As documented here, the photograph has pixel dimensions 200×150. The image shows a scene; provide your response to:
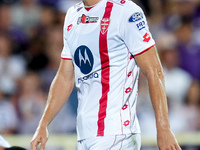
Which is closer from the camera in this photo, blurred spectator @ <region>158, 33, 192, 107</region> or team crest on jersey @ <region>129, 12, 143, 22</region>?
team crest on jersey @ <region>129, 12, 143, 22</region>

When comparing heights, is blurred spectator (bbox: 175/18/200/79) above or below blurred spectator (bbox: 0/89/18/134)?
above

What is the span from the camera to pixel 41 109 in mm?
6941

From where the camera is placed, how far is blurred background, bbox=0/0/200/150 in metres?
6.79

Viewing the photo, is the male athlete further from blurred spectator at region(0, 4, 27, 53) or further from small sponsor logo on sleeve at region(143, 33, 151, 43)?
blurred spectator at region(0, 4, 27, 53)

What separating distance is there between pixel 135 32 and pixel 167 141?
73cm

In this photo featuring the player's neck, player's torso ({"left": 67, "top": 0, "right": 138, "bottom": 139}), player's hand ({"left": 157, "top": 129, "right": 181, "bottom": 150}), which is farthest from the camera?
the player's neck

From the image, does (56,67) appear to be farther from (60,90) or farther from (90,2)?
(90,2)

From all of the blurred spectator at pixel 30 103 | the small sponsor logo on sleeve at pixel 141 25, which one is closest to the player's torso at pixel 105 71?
the small sponsor logo on sleeve at pixel 141 25

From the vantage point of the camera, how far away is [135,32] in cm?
332

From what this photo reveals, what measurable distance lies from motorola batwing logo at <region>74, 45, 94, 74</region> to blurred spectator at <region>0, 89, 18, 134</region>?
337 centimetres

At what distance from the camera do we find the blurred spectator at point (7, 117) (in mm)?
6754

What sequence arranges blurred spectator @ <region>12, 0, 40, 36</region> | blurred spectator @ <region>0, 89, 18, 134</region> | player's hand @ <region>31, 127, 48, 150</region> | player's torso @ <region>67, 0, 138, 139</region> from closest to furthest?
player's torso @ <region>67, 0, 138, 139</region>, player's hand @ <region>31, 127, 48, 150</region>, blurred spectator @ <region>0, 89, 18, 134</region>, blurred spectator @ <region>12, 0, 40, 36</region>

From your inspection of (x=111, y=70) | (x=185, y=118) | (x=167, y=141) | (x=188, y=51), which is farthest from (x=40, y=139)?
(x=188, y=51)

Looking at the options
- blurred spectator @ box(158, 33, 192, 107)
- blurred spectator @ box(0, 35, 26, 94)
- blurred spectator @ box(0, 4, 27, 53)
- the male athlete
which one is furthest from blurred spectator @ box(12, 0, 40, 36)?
the male athlete
